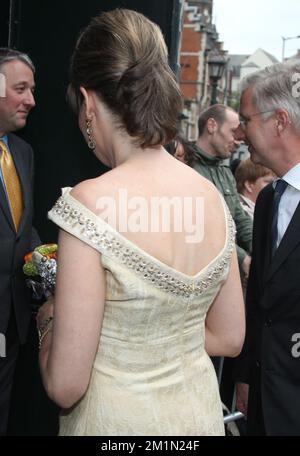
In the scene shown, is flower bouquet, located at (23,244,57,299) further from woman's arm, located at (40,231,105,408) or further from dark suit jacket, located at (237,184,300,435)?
dark suit jacket, located at (237,184,300,435)

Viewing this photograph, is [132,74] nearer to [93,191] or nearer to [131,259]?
[93,191]

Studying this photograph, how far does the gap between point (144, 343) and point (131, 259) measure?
25cm

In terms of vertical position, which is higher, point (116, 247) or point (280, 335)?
point (116, 247)

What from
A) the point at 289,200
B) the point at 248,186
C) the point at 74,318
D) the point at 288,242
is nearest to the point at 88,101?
the point at 74,318

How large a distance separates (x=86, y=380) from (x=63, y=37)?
2.21m

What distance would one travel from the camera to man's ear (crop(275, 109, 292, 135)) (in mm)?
2363

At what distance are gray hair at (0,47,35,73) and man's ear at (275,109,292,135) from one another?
55.5 inches

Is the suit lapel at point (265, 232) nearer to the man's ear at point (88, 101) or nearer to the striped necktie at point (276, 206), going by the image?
the striped necktie at point (276, 206)

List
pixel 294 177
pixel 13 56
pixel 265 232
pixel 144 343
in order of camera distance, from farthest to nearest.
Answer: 1. pixel 13 56
2. pixel 265 232
3. pixel 294 177
4. pixel 144 343

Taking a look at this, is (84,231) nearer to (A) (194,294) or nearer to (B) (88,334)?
(B) (88,334)

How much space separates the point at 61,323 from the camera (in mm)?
1367

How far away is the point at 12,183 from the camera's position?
2916 millimetres

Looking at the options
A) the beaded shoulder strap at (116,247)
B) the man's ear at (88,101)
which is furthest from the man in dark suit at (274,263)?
the man's ear at (88,101)

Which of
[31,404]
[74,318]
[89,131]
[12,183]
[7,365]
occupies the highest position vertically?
[89,131]
